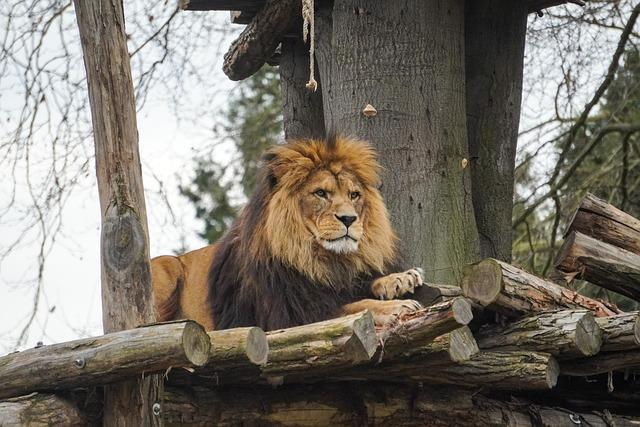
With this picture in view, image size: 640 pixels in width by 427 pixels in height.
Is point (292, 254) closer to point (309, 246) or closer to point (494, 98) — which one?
point (309, 246)

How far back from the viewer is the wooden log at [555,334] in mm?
5977

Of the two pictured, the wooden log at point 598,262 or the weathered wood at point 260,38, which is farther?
the weathered wood at point 260,38

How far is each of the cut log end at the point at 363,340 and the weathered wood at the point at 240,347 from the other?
386mm

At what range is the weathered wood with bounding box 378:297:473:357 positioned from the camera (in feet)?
17.6

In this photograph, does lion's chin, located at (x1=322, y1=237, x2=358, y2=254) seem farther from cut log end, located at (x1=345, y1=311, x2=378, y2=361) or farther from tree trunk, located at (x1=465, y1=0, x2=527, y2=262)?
tree trunk, located at (x1=465, y1=0, x2=527, y2=262)

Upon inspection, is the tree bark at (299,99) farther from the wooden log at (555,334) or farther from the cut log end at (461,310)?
the cut log end at (461,310)

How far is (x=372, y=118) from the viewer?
7.82 metres

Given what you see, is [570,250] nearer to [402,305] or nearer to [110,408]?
[402,305]

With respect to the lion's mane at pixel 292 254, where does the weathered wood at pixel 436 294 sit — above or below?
below

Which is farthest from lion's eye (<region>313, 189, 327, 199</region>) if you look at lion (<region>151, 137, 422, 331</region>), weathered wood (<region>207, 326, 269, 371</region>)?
weathered wood (<region>207, 326, 269, 371</region>)

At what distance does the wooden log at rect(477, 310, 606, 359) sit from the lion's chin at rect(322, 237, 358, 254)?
38.4 inches

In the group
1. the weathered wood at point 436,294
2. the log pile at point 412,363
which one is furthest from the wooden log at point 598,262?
the weathered wood at point 436,294

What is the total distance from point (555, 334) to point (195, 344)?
5.86 feet

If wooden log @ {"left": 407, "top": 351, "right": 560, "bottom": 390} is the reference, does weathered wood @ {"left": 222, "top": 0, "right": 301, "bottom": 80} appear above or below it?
above
